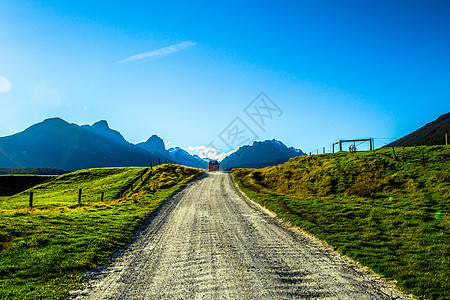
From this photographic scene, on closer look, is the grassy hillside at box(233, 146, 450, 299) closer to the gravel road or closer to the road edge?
the road edge

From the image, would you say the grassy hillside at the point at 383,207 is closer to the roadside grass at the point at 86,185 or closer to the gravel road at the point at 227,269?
the gravel road at the point at 227,269

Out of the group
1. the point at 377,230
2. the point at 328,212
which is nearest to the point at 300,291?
the point at 377,230

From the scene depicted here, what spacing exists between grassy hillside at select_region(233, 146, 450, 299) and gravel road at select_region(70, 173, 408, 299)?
1200mm

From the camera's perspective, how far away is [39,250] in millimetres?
9188

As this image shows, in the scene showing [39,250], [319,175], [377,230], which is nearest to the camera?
[39,250]

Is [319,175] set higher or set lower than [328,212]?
higher

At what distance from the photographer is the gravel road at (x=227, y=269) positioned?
650 centimetres

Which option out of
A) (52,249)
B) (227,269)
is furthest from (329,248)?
(52,249)

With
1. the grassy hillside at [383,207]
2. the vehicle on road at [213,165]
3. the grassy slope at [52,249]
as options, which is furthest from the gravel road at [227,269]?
the vehicle on road at [213,165]

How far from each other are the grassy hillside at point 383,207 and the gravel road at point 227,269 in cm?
120

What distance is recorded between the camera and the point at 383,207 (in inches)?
738

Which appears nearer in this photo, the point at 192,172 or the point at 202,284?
the point at 202,284

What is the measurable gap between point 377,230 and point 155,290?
11.7m

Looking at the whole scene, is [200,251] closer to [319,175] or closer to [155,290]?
[155,290]
